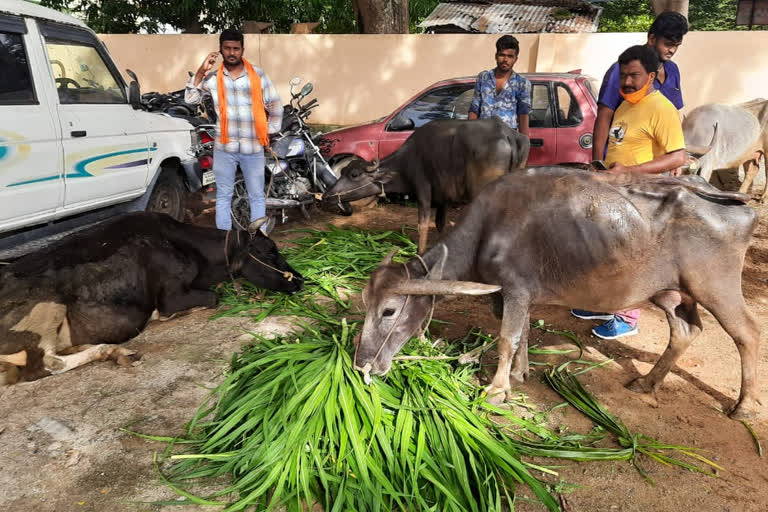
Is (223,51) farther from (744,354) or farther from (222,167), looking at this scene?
(744,354)

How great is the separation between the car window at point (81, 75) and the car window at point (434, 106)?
4.02m

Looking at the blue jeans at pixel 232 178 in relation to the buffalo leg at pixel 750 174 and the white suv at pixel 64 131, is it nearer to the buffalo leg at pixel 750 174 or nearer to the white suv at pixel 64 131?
the white suv at pixel 64 131

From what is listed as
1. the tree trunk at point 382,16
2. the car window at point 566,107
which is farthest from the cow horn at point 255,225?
the tree trunk at point 382,16

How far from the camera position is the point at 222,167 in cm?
559

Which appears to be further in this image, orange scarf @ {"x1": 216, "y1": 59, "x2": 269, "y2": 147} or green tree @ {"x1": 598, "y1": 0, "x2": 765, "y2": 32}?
green tree @ {"x1": 598, "y1": 0, "x2": 765, "y2": 32}

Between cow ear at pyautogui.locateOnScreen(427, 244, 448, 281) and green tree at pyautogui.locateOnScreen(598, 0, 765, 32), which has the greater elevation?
green tree at pyautogui.locateOnScreen(598, 0, 765, 32)

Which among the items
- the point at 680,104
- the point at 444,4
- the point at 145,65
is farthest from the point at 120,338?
the point at 444,4

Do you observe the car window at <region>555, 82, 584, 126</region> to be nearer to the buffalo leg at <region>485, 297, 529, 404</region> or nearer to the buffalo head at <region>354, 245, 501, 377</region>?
the buffalo leg at <region>485, 297, 529, 404</region>

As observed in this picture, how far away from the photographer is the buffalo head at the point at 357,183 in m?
6.66

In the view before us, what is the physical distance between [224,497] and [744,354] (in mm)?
3304

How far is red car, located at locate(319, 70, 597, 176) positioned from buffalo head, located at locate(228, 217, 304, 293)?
10.8 ft

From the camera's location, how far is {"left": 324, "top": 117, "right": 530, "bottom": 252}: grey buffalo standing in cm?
589

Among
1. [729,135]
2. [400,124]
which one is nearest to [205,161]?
[400,124]

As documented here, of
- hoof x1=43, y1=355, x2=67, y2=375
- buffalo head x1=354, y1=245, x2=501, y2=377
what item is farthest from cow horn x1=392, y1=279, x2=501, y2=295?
hoof x1=43, y1=355, x2=67, y2=375
